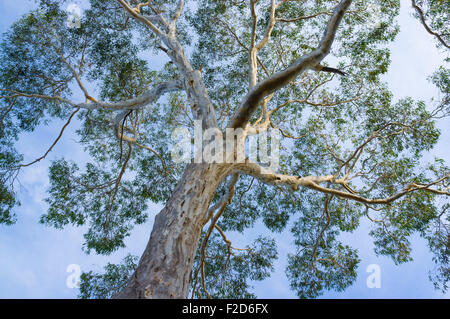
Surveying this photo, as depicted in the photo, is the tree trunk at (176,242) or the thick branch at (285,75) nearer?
the tree trunk at (176,242)

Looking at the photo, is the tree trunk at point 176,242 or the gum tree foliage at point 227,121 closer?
the tree trunk at point 176,242

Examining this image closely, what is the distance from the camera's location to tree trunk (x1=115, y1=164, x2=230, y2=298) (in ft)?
6.79

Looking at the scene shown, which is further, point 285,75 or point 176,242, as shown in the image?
point 285,75

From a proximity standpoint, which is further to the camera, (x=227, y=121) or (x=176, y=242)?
(x=227, y=121)

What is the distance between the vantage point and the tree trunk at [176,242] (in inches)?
81.5

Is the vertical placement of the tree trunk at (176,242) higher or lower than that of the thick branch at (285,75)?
lower

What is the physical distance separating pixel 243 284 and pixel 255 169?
350 centimetres

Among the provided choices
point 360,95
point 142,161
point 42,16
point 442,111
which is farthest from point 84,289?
point 442,111

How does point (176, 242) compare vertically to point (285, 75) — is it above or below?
below

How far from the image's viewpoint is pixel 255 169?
3850 mm

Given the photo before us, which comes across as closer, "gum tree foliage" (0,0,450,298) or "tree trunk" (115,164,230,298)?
"tree trunk" (115,164,230,298)

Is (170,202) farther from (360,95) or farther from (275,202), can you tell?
(360,95)

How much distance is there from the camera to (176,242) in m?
2.38

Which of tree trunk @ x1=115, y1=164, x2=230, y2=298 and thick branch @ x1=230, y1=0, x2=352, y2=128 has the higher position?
thick branch @ x1=230, y1=0, x2=352, y2=128
